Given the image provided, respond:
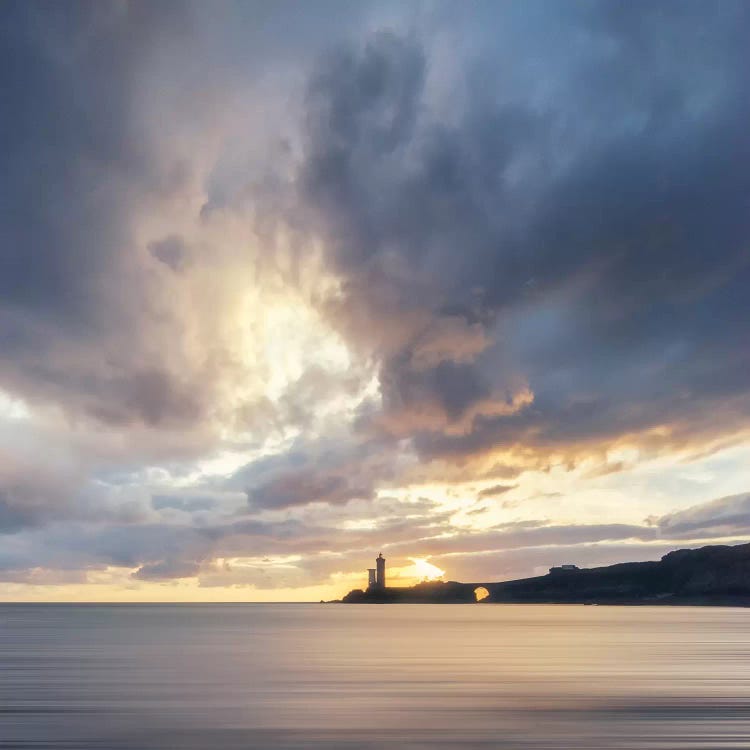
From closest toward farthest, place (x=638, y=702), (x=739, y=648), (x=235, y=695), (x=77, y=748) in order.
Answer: (x=77, y=748) → (x=638, y=702) → (x=235, y=695) → (x=739, y=648)

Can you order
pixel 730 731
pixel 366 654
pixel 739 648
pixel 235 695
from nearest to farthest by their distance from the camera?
pixel 730 731, pixel 235 695, pixel 366 654, pixel 739 648

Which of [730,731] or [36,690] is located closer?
[730,731]

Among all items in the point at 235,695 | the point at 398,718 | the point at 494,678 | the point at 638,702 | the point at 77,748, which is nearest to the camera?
the point at 77,748

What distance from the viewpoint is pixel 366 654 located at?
79438 millimetres

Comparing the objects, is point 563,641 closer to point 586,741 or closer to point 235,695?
point 235,695

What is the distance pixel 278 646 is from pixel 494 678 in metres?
45.9

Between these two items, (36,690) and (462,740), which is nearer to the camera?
(462,740)

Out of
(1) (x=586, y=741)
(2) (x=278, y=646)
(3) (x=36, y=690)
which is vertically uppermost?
(2) (x=278, y=646)

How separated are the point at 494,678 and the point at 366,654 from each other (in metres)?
27.1

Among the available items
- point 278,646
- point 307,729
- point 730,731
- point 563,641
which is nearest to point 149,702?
point 307,729

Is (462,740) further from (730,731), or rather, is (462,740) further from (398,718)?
(730,731)

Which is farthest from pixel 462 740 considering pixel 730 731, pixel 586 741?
pixel 730 731

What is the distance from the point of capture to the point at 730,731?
3198 centimetres

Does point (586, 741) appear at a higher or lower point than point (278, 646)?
lower
